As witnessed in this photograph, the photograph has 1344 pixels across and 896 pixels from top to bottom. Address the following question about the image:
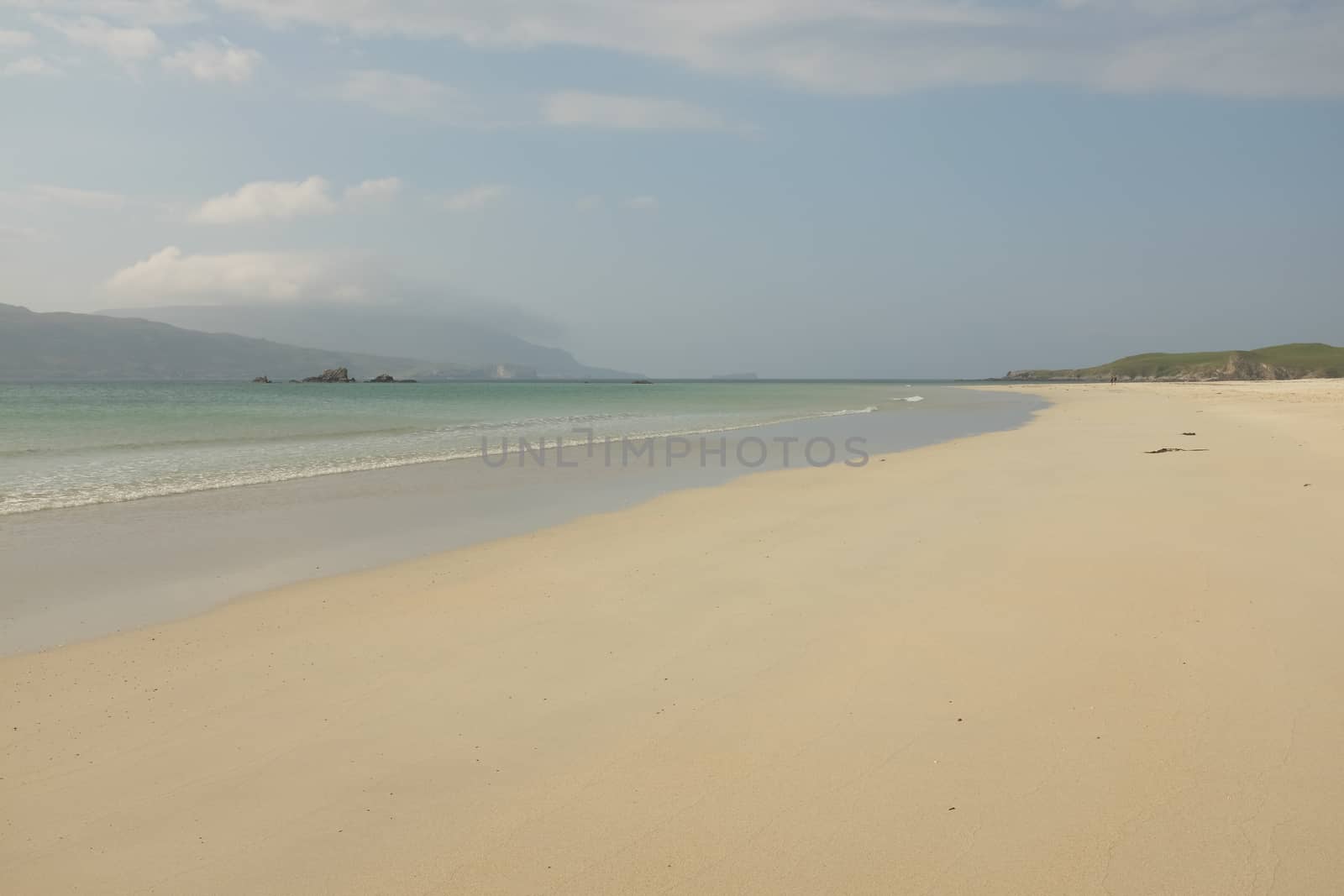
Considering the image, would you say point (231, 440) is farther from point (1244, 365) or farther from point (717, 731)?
point (1244, 365)

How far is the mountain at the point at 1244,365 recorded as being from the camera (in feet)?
394

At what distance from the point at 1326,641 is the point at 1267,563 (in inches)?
90.1

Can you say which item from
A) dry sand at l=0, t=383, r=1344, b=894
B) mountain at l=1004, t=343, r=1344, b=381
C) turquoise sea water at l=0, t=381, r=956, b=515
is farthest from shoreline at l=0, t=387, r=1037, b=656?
mountain at l=1004, t=343, r=1344, b=381

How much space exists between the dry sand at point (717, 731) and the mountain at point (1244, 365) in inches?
5010

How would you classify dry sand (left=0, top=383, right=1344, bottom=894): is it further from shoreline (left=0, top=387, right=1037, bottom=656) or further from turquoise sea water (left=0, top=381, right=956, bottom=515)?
turquoise sea water (left=0, top=381, right=956, bottom=515)

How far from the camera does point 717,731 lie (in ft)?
13.8

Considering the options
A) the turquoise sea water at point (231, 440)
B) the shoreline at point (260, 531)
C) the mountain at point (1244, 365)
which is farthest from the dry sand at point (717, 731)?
the mountain at point (1244, 365)

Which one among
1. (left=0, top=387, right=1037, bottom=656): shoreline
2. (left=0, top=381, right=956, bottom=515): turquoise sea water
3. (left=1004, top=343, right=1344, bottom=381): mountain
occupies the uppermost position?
(left=1004, top=343, right=1344, bottom=381): mountain

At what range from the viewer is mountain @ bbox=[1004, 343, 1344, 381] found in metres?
120

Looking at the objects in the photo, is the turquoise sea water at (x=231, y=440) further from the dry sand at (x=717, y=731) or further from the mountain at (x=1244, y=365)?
the mountain at (x=1244, y=365)

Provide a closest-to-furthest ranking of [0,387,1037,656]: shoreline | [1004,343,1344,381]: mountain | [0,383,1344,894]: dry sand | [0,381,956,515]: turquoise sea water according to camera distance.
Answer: [0,383,1344,894]: dry sand → [0,387,1037,656]: shoreline → [0,381,956,515]: turquoise sea water → [1004,343,1344,381]: mountain

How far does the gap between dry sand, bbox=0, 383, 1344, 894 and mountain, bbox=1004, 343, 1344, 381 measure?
12725 cm

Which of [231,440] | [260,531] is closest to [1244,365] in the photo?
[231,440]

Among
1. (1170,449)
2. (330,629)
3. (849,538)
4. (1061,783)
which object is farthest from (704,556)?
(1170,449)
